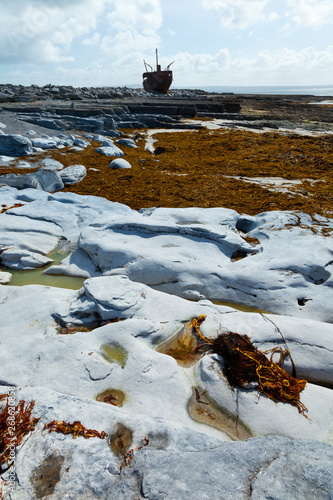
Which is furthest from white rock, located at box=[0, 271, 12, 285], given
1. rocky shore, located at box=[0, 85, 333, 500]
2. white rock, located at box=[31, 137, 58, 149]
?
white rock, located at box=[31, 137, 58, 149]

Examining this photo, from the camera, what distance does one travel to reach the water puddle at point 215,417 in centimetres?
212

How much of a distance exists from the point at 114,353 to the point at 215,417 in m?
1.00

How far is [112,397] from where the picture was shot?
228 cm

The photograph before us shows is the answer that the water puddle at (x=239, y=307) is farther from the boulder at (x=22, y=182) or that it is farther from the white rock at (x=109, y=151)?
the white rock at (x=109, y=151)

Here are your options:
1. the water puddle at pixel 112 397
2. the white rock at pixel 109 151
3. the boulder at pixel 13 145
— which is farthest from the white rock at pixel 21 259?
the white rock at pixel 109 151

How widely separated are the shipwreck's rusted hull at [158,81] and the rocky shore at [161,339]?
3496 cm

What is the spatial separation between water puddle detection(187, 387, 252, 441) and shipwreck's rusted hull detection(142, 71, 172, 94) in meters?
40.5

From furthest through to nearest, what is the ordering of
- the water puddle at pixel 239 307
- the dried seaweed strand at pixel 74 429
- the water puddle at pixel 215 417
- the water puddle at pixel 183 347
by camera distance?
the water puddle at pixel 239 307 → the water puddle at pixel 183 347 → the water puddle at pixel 215 417 → the dried seaweed strand at pixel 74 429

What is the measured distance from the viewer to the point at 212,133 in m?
15.2

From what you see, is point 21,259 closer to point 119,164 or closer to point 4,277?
point 4,277

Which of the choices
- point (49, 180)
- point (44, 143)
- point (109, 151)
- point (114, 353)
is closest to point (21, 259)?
point (114, 353)

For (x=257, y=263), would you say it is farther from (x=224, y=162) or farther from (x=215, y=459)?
(x=224, y=162)

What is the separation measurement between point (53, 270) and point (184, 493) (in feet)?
11.4

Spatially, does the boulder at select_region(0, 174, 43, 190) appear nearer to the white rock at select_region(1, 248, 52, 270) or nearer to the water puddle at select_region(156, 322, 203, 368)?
the white rock at select_region(1, 248, 52, 270)
